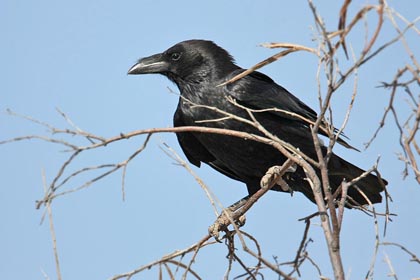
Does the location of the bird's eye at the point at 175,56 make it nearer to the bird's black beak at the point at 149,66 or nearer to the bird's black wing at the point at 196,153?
the bird's black beak at the point at 149,66

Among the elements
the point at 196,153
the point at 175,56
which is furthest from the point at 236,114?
the point at 175,56

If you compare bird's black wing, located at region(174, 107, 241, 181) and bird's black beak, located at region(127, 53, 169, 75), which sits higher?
bird's black beak, located at region(127, 53, 169, 75)

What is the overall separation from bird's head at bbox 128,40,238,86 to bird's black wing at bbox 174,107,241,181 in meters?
0.45

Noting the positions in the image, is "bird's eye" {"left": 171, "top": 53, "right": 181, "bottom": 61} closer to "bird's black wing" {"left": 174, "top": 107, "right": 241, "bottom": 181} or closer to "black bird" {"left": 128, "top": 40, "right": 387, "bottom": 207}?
"black bird" {"left": 128, "top": 40, "right": 387, "bottom": 207}

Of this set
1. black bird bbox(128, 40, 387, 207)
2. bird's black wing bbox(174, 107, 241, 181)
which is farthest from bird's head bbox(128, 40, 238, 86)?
bird's black wing bbox(174, 107, 241, 181)

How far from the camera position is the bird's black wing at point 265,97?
21.2ft

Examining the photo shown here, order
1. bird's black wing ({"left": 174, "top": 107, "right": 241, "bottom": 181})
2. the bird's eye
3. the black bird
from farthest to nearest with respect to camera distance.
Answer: the bird's eye → bird's black wing ({"left": 174, "top": 107, "right": 241, "bottom": 181}) → the black bird

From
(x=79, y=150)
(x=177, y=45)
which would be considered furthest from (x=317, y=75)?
(x=177, y=45)

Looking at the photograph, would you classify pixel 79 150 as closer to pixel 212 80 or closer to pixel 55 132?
pixel 55 132

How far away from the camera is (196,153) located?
23.4 ft

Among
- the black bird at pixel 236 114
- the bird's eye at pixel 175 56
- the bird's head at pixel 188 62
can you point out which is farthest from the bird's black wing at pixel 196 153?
the bird's eye at pixel 175 56

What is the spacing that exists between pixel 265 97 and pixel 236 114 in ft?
1.12

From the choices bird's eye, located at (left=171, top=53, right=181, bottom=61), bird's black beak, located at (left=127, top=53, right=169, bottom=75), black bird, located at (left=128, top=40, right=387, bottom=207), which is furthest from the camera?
bird's eye, located at (left=171, top=53, right=181, bottom=61)

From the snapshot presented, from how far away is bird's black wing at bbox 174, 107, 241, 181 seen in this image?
7.06 metres
